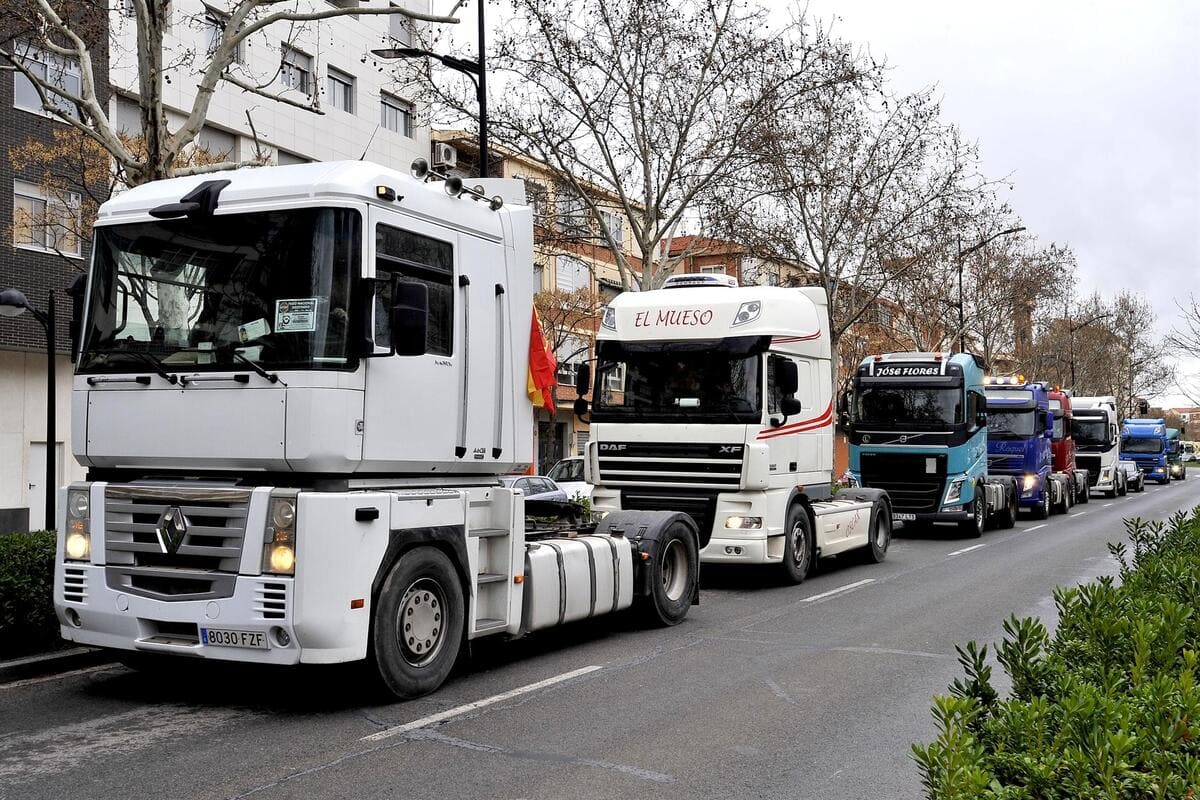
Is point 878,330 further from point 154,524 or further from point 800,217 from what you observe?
point 154,524

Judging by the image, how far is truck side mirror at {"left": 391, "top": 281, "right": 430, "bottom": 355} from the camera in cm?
704

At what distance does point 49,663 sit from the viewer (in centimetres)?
837

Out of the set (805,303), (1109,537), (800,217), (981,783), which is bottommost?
(1109,537)

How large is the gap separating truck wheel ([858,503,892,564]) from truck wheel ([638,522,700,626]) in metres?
6.44

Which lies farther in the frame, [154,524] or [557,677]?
[557,677]

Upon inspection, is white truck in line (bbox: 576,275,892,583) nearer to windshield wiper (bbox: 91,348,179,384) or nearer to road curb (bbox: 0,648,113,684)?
road curb (bbox: 0,648,113,684)

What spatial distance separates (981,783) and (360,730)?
4724 mm

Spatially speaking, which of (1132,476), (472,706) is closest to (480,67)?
(472,706)

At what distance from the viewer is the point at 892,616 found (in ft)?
37.9

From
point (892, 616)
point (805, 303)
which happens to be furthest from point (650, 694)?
point (805, 303)

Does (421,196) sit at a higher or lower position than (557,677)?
higher

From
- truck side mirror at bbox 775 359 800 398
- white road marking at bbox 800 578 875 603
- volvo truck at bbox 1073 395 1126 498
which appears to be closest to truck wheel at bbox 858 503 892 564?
white road marking at bbox 800 578 875 603

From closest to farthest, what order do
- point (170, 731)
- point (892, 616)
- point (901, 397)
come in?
point (170, 731), point (892, 616), point (901, 397)

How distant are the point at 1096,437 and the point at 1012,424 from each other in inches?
606
